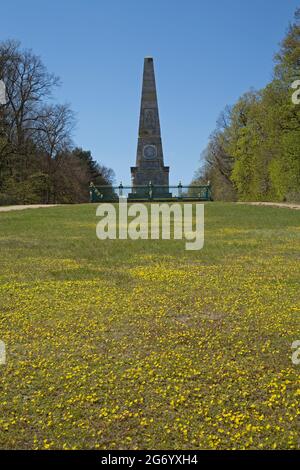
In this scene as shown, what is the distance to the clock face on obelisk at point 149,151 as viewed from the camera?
45.8 meters

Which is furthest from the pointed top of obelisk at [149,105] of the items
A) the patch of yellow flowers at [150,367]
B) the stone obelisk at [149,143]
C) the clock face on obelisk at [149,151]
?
the patch of yellow flowers at [150,367]

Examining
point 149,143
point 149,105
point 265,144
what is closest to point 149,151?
point 149,143

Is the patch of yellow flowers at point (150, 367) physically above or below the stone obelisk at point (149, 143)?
below

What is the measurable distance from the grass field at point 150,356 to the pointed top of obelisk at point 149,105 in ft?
127

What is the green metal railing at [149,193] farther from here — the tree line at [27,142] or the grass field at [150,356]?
the grass field at [150,356]

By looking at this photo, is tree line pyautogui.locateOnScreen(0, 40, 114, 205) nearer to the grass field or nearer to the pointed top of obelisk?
the pointed top of obelisk

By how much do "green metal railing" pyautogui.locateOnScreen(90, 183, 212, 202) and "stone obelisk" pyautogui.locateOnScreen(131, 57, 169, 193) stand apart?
2.78 m

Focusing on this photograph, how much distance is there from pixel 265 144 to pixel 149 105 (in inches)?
553

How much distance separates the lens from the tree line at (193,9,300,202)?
30531 millimetres

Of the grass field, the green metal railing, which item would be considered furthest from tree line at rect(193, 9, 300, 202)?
the grass field

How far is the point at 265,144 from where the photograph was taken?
3634 centimetres
